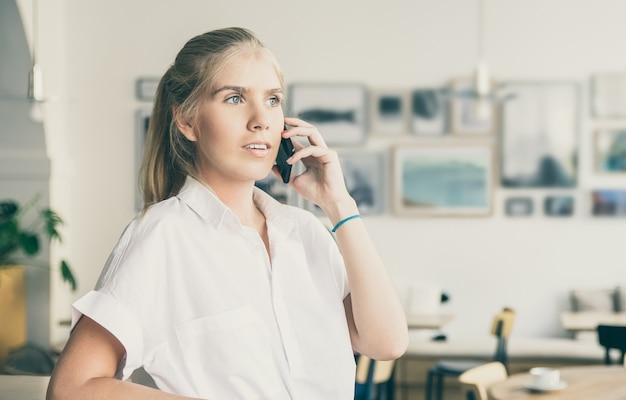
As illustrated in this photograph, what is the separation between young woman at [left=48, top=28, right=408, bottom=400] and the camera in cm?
100

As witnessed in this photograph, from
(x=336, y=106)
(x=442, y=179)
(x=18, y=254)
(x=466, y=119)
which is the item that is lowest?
(x=18, y=254)

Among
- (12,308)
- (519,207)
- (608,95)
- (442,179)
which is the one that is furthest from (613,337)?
(12,308)

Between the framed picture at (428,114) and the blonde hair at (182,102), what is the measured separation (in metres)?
6.32

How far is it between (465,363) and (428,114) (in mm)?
2519

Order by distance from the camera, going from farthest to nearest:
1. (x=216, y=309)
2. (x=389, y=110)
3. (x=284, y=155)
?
(x=389, y=110) < (x=284, y=155) < (x=216, y=309)

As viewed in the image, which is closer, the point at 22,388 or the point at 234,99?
the point at 234,99

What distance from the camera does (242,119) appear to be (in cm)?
113

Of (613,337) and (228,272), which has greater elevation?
(228,272)

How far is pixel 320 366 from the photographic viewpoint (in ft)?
3.77

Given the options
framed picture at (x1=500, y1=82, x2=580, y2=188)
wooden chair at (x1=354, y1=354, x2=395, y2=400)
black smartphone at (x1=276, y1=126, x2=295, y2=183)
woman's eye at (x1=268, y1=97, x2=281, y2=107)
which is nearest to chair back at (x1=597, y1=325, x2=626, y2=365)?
wooden chair at (x1=354, y1=354, x2=395, y2=400)

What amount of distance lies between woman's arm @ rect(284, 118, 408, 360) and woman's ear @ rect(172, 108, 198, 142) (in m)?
0.13

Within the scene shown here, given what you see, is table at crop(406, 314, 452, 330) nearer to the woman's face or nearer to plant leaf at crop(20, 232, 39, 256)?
plant leaf at crop(20, 232, 39, 256)

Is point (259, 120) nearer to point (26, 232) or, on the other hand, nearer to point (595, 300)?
point (26, 232)

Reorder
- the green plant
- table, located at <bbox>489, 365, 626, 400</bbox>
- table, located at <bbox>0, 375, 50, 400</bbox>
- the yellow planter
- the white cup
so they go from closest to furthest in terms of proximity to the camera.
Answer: table, located at <bbox>0, 375, 50, 400</bbox> < table, located at <bbox>489, 365, 626, 400</bbox> < the white cup < the green plant < the yellow planter
